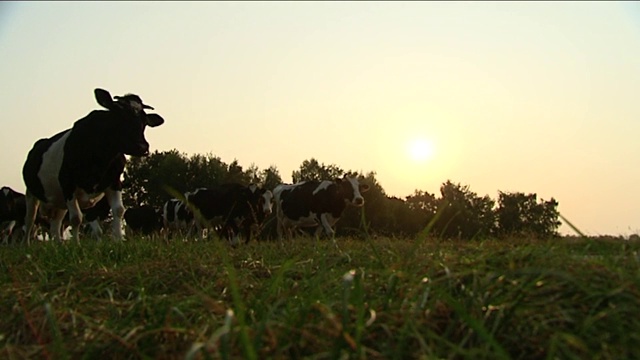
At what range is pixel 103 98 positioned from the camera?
12977 millimetres

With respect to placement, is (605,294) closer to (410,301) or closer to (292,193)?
(410,301)

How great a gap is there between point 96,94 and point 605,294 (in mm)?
11417

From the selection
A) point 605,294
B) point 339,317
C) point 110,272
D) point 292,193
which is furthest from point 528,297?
point 292,193

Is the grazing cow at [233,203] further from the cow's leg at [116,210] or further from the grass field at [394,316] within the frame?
the grass field at [394,316]

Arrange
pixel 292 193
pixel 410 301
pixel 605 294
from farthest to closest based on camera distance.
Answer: pixel 292 193, pixel 410 301, pixel 605 294

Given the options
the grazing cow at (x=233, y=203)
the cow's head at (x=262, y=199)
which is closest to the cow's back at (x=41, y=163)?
the grazing cow at (x=233, y=203)

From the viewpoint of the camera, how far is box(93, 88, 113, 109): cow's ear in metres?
12.9

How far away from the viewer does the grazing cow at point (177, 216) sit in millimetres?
28734

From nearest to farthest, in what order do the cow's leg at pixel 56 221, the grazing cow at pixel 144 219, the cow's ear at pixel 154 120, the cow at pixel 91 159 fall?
the cow at pixel 91 159
the cow's leg at pixel 56 221
the cow's ear at pixel 154 120
the grazing cow at pixel 144 219

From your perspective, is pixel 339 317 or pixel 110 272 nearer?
pixel 339 317

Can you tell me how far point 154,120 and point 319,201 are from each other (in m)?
10.9

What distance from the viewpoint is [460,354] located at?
8.75 feet

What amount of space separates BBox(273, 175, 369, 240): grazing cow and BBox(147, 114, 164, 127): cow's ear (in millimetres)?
9942

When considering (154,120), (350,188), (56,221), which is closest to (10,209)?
(350,188)
